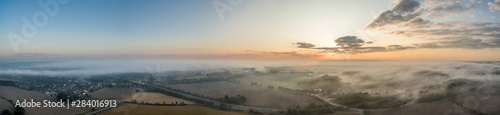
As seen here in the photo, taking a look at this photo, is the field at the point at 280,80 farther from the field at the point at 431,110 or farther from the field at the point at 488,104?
the field at the point at 488,104

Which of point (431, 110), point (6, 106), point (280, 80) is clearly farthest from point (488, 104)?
point (6, 106)

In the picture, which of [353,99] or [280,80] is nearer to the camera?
[353,99]

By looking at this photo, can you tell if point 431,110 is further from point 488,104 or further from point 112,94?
point 112,94

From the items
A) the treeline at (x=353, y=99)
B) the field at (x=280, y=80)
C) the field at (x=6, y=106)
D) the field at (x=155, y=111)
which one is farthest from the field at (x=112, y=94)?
the treeline at (x=353, y=99)

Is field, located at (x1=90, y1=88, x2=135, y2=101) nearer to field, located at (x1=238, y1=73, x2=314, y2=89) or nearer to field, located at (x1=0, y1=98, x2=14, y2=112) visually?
field, located at (x1=0, y1=98, x2=14, y2=112)

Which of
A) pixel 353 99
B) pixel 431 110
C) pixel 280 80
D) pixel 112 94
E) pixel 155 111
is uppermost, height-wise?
pixel 112 94

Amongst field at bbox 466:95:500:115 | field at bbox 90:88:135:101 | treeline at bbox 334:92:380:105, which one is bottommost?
treeline at bbox 334:92:380:105

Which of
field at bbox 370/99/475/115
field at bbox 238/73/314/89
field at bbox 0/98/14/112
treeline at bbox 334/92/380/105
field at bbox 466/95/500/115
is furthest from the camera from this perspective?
field at bbox 238/73/314/89

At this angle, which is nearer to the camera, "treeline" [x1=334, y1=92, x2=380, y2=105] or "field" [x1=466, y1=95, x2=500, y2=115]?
"field" [x1=466, y1=95, x2=500, y2=115]


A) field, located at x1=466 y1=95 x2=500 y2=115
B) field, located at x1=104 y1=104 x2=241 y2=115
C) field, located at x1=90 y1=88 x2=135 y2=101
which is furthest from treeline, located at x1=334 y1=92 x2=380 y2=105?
field, located at x1=90 y1=88 x2=135 y2=101

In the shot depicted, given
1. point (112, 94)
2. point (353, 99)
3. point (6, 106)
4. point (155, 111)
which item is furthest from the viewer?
point (112, 94)
